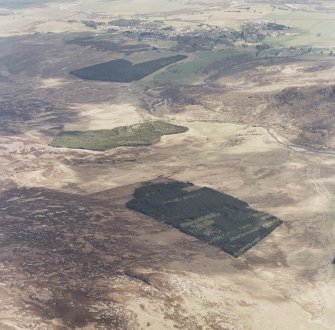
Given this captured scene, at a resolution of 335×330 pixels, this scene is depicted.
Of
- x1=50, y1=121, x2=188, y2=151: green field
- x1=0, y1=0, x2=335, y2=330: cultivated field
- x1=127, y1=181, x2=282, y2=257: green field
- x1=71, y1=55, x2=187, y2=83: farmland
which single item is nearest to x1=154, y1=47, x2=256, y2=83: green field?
x1=0, y1=0, x2=335, y2=330: cultivated field

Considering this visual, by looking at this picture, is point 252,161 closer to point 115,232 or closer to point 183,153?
point 183,153

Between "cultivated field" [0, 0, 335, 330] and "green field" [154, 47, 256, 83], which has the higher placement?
"green field" [154, 47, 256, 83]

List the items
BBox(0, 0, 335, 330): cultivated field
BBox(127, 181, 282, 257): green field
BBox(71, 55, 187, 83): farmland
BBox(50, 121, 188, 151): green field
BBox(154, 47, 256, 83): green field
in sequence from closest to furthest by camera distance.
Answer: BBox(0, 0, 335, 330): cultivated field, BBox(127, 181, 282, 257): green field, BBox(50, 121, 188, 151): green field, BBox(154, 47, 256, 83): green field, BBox(71, 55, 187, 83): farmland

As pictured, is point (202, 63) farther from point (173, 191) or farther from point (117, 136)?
point (173, 191)

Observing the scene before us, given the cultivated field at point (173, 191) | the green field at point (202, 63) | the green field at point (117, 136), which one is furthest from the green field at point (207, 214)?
the green field at point (202, 63)

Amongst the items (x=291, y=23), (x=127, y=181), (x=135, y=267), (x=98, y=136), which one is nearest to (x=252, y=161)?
(x=127, y=181)

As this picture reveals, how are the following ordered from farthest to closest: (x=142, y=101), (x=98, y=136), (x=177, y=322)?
(x=142, y=101) → (x=98, y=136) → (x=177, y=322)

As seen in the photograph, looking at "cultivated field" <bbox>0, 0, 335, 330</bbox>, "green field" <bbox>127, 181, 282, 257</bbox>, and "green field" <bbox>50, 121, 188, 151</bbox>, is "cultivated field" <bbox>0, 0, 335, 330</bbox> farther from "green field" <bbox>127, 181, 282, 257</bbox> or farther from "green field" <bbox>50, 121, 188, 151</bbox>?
"green field" <bbox>50, 121, 188, 151</bbox>

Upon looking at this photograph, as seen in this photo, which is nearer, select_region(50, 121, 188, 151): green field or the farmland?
select_region(50, 121, 188, 151): green field
